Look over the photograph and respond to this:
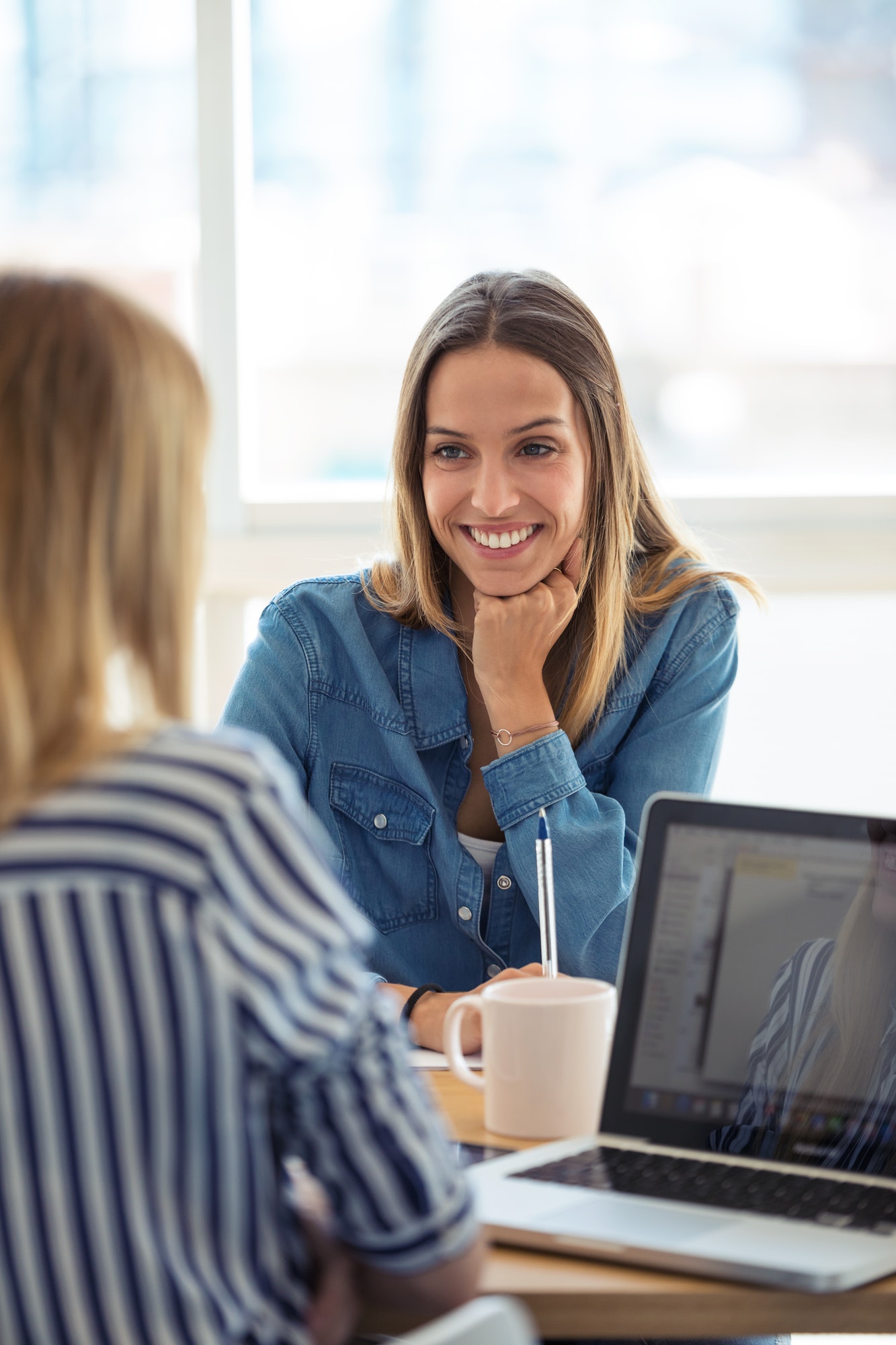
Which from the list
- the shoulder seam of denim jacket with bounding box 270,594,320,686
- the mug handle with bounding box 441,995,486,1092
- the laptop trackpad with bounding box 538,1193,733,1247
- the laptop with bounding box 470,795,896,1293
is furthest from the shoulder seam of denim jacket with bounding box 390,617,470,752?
the laptop trackpad with bounding box 538,1193,733,1247

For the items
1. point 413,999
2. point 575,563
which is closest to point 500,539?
point 575,563

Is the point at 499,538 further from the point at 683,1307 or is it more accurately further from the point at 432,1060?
the point at 683,1307

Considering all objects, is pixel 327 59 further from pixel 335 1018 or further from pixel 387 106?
pixel 335 1018

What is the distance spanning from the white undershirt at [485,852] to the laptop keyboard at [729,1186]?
70 centimetres

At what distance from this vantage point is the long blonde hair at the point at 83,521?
2.37ft

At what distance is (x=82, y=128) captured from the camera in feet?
9.72

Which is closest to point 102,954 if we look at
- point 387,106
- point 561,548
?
point 561,548

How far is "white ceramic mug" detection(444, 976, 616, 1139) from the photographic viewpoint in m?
1.06

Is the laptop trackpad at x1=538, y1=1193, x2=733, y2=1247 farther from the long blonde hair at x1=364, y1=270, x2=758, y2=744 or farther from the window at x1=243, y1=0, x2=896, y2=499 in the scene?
the window at x1=243, y1=0, x2=896, y2=499

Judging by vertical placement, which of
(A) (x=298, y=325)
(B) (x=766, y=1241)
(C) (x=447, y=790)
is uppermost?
(A) (x=298, y=325)

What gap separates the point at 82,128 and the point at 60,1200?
106 inches

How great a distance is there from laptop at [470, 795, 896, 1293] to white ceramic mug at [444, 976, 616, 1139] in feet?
0.13

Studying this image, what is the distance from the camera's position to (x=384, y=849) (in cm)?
169

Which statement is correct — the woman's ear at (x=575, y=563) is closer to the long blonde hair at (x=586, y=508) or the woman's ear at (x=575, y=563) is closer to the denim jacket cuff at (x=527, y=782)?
the long blonde hair at (x=586, y=508)
